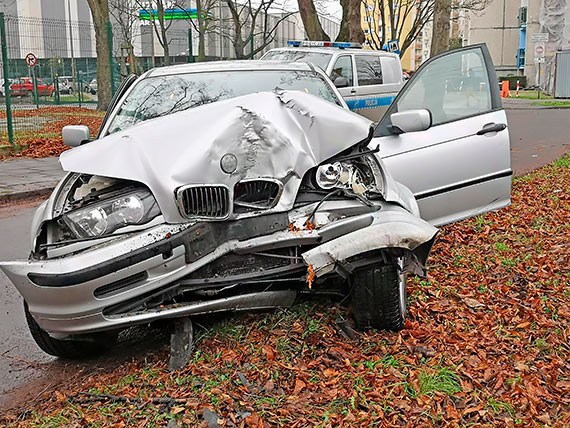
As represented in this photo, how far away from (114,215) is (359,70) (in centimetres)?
1125

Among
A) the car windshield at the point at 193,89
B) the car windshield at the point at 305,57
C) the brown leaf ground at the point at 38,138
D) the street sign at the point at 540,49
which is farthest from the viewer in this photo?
the street sign at the point at 540,49

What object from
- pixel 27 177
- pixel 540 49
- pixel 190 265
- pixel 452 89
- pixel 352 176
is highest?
pixel 540 49

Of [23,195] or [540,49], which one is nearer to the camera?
[23,195]

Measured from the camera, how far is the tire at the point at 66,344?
4.02 meters

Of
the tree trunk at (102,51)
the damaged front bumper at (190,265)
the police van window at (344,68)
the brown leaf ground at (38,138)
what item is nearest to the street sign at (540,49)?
the tree trunk at (102,51)

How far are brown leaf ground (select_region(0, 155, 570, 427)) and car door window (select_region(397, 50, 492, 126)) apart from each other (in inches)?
64.2

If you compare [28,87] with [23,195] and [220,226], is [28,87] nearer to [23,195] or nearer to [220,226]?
[23,195]

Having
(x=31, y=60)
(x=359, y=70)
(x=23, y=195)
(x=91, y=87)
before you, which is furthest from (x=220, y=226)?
(x=91, y=87)

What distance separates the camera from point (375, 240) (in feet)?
11.8

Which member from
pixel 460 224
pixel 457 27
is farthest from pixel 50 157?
pixel 457 27

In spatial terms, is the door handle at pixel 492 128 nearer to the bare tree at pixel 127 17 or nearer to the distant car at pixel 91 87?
the distant car at pixel 91 87

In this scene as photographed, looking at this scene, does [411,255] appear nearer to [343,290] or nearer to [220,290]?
[343,290]

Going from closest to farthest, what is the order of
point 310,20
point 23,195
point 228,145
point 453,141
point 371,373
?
1. point 371,373
2. point 228,145
3. point 453,141
4. point 23,195
5. point 310,20

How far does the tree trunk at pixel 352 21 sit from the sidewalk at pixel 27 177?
10439mm
